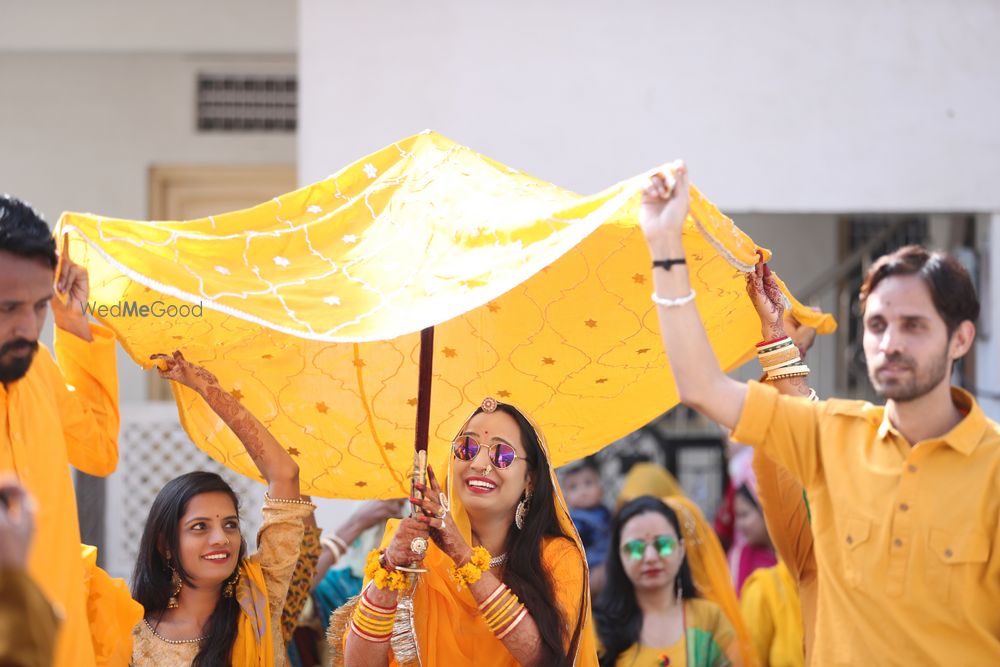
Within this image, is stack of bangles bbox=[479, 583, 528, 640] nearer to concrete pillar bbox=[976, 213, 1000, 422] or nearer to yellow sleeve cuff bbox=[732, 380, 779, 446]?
yellow sleeve cuff bbox=[732, 380, 779, 446]

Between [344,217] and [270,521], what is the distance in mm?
924

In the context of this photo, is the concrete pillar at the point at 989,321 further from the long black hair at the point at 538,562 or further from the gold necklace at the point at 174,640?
the gold necklace at the point at 174,640

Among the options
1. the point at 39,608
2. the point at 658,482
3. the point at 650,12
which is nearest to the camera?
the point at 39,608

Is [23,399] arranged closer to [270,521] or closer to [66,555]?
[66,555]

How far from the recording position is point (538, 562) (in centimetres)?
351

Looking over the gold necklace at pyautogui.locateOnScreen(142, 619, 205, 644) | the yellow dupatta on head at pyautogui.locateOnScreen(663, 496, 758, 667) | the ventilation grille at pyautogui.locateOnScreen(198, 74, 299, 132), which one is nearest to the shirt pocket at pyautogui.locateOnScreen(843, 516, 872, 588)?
the gold necklace at pyautogui.locateOnScreen(142, 619, 205, 644)

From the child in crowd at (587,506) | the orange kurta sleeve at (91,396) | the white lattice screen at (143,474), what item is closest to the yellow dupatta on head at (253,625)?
the orange kurta sleeve at (91,396)

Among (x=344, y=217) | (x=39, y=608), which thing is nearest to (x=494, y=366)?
(x=344, y=217)

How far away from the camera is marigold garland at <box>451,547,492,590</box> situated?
3238 millimetres

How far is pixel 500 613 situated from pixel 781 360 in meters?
1.01

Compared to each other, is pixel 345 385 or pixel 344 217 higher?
pixel 344 217

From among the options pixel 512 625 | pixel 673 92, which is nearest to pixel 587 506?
pixel 673 92

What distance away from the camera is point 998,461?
253cm

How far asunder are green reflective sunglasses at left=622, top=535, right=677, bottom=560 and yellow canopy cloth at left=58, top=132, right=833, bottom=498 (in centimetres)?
84
